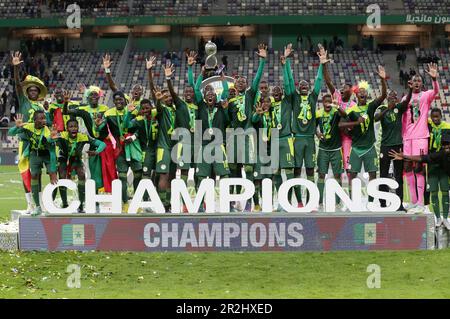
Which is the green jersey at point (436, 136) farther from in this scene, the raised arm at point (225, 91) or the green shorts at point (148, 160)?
the green shorts at point (148, 160)

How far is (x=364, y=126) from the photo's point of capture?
43.9 ft

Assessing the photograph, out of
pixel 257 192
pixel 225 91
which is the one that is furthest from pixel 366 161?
pixel 225 91

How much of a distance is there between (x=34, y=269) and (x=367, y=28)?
122ft

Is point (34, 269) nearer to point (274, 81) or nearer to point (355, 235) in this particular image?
point (355, 235)

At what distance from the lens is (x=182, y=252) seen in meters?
12.8

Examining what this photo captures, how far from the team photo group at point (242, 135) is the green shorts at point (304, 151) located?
14 millimetres

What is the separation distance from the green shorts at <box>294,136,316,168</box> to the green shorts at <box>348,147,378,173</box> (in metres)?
0.57

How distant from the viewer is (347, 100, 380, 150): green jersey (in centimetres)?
1331

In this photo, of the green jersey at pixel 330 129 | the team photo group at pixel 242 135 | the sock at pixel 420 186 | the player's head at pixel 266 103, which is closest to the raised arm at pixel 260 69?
the team photo group at pixel 242 135

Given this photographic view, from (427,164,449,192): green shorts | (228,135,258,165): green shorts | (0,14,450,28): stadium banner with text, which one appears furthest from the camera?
(0,14,450,28): stadium banner with text

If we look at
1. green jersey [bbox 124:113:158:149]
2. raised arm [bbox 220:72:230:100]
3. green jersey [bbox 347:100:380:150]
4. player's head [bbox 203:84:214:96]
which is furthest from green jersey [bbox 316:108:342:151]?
green jersey [bbox 124:113:158:149]

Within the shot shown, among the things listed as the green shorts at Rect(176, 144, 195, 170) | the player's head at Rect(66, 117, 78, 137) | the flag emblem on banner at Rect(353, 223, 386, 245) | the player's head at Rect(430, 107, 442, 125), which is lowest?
the flag emblem on banner at Rect(353, 223, 386, 245)

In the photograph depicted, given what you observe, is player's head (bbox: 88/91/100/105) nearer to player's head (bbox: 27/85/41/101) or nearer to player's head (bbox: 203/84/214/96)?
player's head (bbox: 27/85/41/101)

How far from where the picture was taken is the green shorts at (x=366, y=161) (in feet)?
44.1
